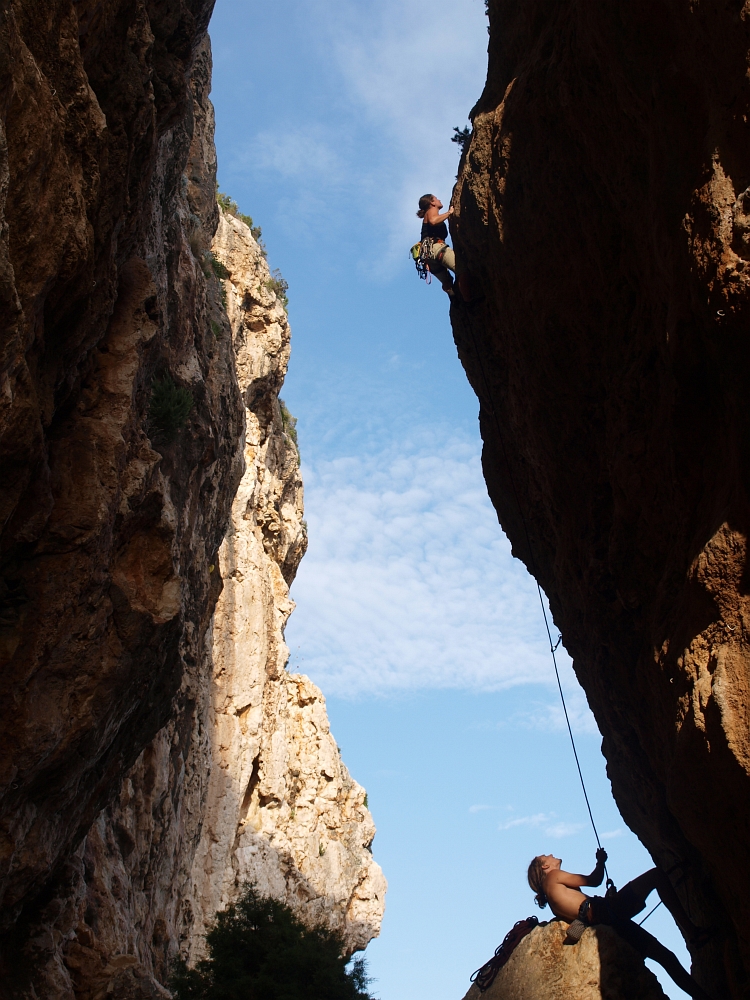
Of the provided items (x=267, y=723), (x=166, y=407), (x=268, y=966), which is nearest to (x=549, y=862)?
(x=268, y=966)

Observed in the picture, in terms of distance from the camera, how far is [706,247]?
21.9 feet

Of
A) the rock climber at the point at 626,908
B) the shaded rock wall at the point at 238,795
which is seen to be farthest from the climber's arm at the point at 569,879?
the shaded rock wall at the point at 238,795

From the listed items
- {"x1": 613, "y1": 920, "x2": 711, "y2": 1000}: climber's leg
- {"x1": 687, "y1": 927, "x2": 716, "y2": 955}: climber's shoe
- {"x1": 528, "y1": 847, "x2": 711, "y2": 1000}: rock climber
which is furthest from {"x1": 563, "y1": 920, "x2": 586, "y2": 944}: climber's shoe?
{"x1": 687, "y1": 927, "x2": 716, "y2": 955}: climber's shoe

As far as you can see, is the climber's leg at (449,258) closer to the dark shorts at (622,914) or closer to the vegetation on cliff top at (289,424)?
the dark shorts at (622,914)

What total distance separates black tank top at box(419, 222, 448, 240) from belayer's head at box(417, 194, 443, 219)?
41 centimetres

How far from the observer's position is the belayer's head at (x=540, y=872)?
10.9 m

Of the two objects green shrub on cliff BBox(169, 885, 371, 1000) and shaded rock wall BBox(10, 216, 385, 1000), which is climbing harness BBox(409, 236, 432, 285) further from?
green shrub on cliff BBox(169, 885, 371, 1000)

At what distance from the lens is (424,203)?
13812 millimetres

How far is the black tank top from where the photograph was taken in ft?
43.8

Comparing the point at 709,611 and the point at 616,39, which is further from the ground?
the point at 616,39

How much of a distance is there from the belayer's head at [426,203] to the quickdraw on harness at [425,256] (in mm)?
653

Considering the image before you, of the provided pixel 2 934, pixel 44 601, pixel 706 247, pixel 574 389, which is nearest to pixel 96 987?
pixel 2 934

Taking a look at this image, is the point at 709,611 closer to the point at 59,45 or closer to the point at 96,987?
the point at 59,45

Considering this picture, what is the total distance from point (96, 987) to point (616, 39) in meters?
10.5
